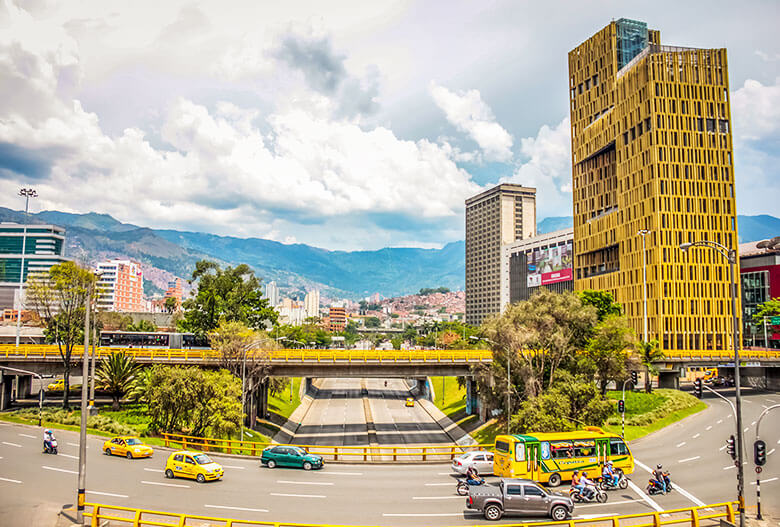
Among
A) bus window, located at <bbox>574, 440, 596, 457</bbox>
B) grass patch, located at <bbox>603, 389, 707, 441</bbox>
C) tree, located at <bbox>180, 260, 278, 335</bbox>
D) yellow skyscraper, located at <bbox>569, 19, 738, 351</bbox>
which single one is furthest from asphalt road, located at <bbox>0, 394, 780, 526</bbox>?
yellow skyscraper, located at <bbox>569, 19, 738, 351</bbox>

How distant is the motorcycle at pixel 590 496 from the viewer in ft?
103

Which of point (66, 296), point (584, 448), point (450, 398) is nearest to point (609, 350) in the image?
point (584, 448)

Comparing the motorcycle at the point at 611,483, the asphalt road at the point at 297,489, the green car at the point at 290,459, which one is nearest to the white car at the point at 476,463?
the asphalt road at the point at 297,489

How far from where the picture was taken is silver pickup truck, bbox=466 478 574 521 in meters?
27.7

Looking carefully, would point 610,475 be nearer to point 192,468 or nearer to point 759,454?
point 759,454

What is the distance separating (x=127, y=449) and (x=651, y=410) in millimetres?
55112

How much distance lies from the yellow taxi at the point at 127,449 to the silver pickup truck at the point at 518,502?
2550 centimetres

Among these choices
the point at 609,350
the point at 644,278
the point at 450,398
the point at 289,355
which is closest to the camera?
the point at 609,350

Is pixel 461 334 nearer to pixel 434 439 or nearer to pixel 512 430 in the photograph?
pixel 434 439

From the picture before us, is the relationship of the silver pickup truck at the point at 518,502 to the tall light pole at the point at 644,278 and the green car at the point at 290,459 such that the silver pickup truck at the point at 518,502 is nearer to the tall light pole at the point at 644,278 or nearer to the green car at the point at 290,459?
the green car at the point at 290,459

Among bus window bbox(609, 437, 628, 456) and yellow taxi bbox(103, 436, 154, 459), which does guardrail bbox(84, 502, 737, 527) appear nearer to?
bus window bbox(609, 437, 628, 456)

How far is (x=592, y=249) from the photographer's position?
12950 centimetres

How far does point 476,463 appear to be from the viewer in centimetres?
3903

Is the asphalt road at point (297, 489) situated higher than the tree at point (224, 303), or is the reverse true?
the tree at point (224, 303)
